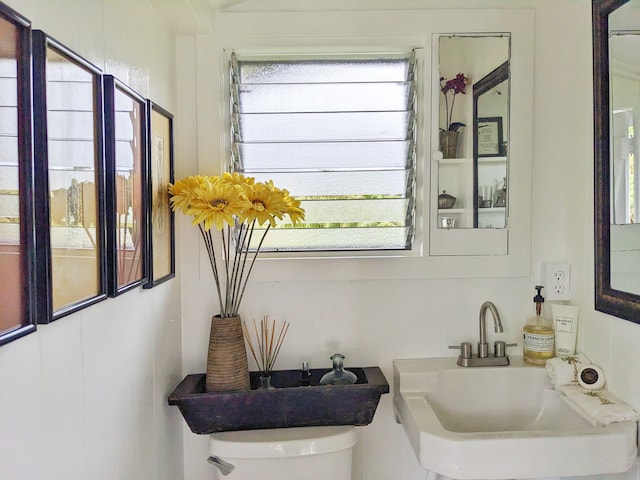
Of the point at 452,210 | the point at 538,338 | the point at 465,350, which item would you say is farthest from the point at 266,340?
the point at 538,338

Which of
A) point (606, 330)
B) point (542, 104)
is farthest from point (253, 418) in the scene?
point (542, 104)

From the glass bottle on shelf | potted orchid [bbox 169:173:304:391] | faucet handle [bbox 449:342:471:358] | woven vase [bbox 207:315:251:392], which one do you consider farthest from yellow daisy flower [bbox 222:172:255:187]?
faucet handle [bbox 449:342:471:358]

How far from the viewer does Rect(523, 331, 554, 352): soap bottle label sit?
1501 millimetres

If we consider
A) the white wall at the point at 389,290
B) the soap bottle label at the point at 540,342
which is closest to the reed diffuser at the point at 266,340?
the white wall at the point at 389,290

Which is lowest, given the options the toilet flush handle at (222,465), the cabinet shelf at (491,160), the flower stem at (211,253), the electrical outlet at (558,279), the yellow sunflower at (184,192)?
the toilet flush handle at (222,465)

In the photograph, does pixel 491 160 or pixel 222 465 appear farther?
pixel 491 160

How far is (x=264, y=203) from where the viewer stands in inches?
50.0

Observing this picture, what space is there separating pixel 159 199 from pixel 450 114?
938 millimetres

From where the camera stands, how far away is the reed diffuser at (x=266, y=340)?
5.09 ft

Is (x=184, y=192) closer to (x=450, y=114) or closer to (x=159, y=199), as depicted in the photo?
(x=159, y=199)

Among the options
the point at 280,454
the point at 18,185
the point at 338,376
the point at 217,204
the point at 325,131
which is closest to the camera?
the point at 18,185

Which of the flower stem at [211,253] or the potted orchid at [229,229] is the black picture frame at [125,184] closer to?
the potted orchid at [229,229]

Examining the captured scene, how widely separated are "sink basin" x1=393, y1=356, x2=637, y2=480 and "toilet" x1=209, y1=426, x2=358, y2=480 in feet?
0.75

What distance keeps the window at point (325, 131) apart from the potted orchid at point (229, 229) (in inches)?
5.5
